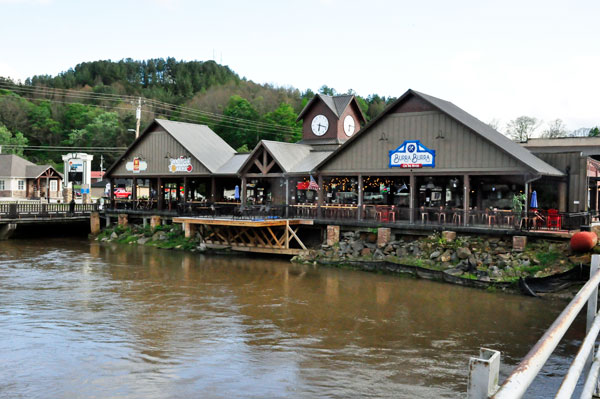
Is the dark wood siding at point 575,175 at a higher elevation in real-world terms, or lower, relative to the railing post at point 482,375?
higher

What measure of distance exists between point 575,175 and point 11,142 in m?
74.5

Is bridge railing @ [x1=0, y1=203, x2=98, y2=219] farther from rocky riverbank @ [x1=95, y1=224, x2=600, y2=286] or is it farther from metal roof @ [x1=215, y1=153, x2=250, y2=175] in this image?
rocky riverbank @ [x1=95, y1=224, x2=600, y2=286]

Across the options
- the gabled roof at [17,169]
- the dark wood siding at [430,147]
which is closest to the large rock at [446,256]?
the dark wood siding at [430,147]

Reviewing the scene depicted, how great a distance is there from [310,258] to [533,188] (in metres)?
11.2

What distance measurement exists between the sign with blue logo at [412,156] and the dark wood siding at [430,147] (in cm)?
20

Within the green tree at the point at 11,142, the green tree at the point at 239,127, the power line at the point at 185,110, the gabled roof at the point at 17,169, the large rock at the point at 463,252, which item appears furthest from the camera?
the green tree at the point at 11,142

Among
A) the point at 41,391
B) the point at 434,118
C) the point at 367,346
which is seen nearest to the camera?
the point at 41,391

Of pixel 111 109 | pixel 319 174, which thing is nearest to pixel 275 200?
pixel 319 174

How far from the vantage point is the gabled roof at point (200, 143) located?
110ft

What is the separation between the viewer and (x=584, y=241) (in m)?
17.6

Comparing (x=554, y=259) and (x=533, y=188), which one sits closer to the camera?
(x=554, y=259)

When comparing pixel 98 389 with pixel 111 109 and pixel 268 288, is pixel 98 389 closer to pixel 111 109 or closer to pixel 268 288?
pixel 268 288

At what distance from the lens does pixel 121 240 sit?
3353cm

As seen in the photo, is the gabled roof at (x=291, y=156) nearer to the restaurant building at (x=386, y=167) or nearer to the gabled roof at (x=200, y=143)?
the restaurant building at (x=386, y=167)
